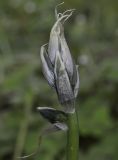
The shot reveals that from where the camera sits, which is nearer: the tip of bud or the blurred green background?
the tip of bud

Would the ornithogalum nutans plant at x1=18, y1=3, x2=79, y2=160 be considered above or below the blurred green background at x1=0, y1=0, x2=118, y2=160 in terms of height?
above

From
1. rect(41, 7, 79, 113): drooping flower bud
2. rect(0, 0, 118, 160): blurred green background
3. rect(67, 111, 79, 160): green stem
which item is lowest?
rect(0, 0, 118, 160): blurred green background

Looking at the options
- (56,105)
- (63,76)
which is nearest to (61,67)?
(63,76)

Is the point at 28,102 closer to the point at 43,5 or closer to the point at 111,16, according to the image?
the point at 111,16

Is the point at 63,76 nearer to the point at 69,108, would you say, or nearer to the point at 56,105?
the point at 69,108

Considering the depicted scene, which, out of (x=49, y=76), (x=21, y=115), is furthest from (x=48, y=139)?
(x=49, y=76)

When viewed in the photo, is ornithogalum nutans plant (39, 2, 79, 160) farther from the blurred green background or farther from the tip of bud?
the blurred green background

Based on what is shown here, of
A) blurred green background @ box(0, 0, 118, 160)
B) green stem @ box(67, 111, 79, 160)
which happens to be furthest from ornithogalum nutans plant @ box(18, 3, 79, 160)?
blurred green background @ box(0, 0, 118, 160)

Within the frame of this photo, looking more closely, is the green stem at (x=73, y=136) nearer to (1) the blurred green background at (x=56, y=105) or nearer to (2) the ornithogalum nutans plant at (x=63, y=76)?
(2) the ornithogalum nutans plant at (x=63, y=76)
